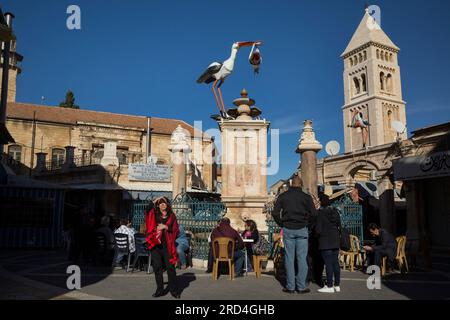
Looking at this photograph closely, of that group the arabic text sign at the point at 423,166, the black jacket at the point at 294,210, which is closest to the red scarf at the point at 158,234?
the black jacket at the point at 294,210

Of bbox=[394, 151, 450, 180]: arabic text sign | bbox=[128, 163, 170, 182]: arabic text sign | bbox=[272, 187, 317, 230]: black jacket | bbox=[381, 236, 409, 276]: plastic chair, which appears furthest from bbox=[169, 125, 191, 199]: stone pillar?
bbox=[128, 163, 170, 182]: arabic text sign

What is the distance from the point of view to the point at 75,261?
9883 mm

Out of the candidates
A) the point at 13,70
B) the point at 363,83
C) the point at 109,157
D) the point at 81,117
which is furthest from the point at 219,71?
the point at 363,83

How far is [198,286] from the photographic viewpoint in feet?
20.5

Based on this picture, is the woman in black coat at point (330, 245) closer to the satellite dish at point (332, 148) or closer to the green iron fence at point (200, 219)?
the green iron fence at point (200, 219)

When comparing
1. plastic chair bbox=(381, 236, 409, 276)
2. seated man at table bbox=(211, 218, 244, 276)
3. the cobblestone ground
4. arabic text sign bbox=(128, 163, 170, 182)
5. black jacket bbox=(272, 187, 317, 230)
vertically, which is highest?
arabic text sign bbox=(128, 163, 170, 182)

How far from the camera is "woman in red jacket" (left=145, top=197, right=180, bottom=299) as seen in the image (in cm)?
530

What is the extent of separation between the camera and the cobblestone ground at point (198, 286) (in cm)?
535

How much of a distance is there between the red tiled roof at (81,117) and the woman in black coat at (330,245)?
30577 millimetres

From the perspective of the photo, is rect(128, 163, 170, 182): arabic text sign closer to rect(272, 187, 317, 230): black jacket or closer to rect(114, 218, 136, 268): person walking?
rect(114, 218, 136, 268): person walking

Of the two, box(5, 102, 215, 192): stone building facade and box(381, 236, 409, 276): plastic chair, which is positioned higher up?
box(5, 102, 215, 192): stone building facade

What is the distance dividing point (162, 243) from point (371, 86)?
5704 centimetres

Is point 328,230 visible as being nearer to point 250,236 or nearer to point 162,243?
point 250,236
